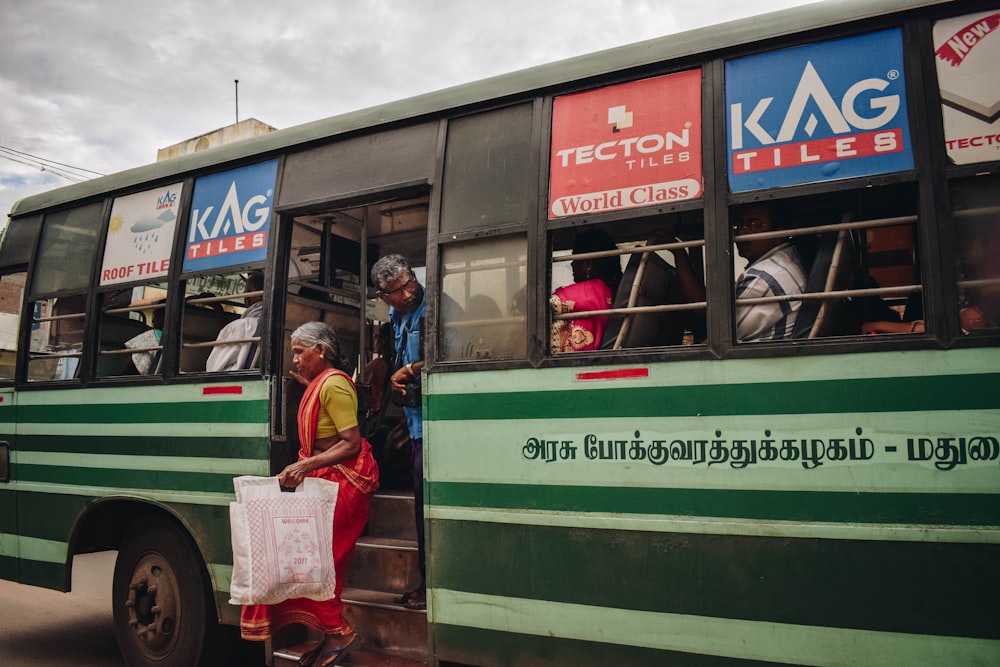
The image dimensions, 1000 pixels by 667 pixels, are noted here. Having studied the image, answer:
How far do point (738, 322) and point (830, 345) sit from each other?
0.35 meters

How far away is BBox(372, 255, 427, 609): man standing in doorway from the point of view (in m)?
3.77

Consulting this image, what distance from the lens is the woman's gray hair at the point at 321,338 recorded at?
3854mm

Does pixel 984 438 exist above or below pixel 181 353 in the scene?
below

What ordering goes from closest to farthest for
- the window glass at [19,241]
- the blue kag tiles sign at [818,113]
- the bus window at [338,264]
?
the blue kag tiles sign at [818,113]
the bus window at [338,264]
the window glass at [19,241]

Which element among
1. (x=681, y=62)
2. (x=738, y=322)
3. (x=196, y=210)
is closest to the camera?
(x=738, y=322)

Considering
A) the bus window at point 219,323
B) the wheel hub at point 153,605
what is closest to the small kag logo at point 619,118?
the bus window at point 219,323

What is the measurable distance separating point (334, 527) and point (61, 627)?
3.71m

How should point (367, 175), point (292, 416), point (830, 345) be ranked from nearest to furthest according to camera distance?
1. point (830, 345)
2. point (367, 175)
3. point (292, 416)

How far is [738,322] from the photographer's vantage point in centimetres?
276

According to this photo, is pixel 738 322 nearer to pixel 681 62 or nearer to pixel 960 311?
pixel 960 311

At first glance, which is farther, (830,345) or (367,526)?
(367,526)

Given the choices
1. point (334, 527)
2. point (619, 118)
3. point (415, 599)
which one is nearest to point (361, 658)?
point (415, 599)

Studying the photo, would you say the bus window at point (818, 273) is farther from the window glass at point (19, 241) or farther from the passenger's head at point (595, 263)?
the window glass at point (19, 241)

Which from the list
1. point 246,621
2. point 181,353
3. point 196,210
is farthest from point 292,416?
point 196,210
